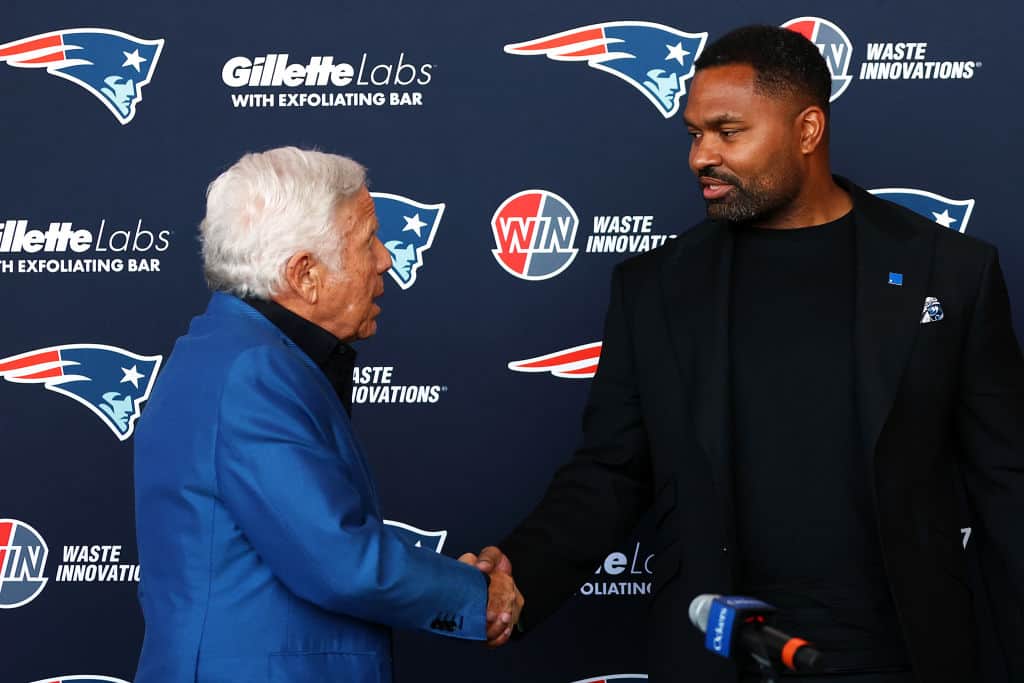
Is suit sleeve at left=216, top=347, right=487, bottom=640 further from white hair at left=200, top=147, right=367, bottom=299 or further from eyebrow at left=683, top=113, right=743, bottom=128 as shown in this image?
eyebrow at left=683, top=113, right=743, bottom=128

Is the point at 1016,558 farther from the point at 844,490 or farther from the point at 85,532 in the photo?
the point at 85,532

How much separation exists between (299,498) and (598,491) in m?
0.90

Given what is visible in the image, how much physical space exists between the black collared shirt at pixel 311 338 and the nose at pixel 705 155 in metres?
0.78

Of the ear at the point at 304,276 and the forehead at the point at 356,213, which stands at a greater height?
the forehead at the point at 356,213

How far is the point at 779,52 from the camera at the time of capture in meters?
2.51

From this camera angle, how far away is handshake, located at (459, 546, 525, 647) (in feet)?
7.54

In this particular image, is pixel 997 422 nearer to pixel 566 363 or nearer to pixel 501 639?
pixel 501 639

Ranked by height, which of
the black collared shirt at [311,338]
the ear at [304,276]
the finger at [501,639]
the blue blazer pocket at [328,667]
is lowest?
the blue blazer pocket at [328,667]

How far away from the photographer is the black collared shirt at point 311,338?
2.11m

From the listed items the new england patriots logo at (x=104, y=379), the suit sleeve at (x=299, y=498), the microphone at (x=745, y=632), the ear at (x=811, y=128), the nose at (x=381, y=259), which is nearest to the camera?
the microphone at (x=745, y=632)

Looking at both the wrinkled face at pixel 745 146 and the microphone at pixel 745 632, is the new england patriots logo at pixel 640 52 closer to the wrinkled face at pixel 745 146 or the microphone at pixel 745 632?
the wrinkled face at pixel 745 146

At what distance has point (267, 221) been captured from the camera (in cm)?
209

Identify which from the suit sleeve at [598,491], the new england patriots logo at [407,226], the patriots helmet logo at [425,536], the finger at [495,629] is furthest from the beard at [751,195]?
the patriots helmet logo at [425,536]

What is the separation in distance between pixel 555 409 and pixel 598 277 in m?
0.37
